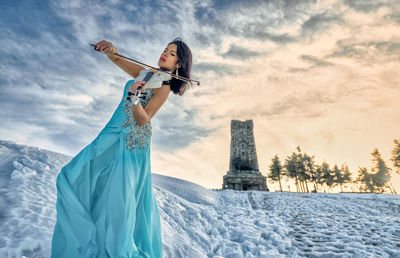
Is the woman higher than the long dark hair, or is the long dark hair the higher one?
the long dark hair

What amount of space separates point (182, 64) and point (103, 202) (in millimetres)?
1739

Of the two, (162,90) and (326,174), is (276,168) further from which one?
(162,90)

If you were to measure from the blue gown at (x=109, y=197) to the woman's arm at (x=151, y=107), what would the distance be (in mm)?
156

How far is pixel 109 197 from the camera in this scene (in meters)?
1.79

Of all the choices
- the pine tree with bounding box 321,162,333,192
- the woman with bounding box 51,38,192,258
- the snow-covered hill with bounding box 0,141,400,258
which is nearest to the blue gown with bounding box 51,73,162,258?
the woman with bounding box 51,38,192,258

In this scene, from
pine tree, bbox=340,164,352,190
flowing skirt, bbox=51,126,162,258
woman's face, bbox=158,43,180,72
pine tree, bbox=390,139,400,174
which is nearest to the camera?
flowing skirt, bbox=51,126,162,258

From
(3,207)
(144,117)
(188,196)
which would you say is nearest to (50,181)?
(3,207)

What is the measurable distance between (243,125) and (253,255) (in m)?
28.4

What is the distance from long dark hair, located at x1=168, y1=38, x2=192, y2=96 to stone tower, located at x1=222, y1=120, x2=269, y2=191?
82.8 ft

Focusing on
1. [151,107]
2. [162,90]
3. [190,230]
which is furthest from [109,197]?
[190,230]

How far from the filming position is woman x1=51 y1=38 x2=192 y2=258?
1.71m

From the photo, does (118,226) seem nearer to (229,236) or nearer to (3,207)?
(3,207)

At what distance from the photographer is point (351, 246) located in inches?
156

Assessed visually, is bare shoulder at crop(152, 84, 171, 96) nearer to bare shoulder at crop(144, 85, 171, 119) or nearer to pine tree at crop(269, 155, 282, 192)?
bare shoulder at crop(144, 85, 171, 119)
